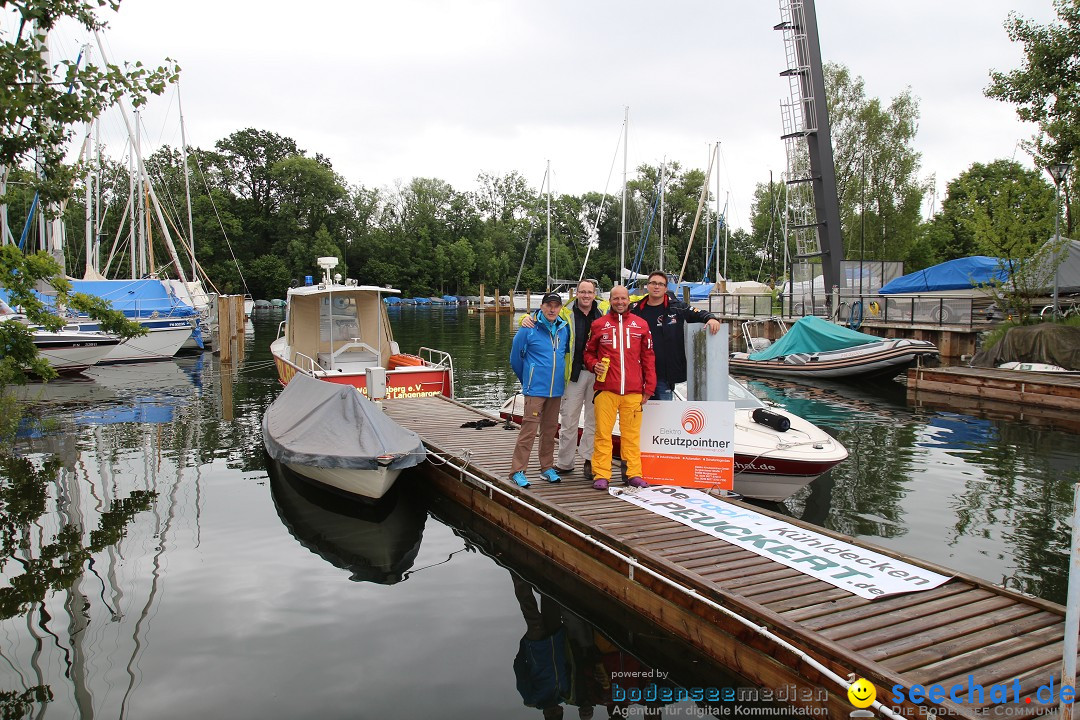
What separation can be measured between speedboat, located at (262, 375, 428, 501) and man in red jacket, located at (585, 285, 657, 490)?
9.50 feet

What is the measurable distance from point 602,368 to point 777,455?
8.86 ft

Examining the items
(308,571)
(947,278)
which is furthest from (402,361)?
(947,278)

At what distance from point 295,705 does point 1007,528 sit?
8.39 metres

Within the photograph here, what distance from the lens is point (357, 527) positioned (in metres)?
9.12

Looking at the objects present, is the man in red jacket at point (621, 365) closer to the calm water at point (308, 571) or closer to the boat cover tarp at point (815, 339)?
the calm water at point (308, 571)

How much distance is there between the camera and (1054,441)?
13.8 metres

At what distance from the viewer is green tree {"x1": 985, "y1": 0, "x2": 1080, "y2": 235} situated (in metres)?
19.6

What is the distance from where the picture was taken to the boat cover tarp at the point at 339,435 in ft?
29.6

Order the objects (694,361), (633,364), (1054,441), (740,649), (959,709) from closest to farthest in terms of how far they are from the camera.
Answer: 1. (959,709)
2. (740,649)
3. (633,364)
4. (694,361)
5. (1054,441)

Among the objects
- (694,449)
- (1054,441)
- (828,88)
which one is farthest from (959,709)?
(828,88)

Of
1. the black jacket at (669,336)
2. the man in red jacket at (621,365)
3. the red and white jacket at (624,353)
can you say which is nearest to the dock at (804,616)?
the man in red jacket at (621,365)

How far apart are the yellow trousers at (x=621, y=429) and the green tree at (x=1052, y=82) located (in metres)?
18.9

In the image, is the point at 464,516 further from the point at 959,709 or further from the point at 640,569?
the point at 959,709

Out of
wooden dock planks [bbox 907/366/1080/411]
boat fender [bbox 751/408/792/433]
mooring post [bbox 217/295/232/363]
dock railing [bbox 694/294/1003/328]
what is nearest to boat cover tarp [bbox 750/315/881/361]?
wooden dock planks [bbox 907/366/1080/411]
